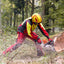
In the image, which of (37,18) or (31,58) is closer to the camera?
(37,18)

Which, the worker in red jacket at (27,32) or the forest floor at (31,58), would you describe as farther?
the worker in red jacket at (27,32)

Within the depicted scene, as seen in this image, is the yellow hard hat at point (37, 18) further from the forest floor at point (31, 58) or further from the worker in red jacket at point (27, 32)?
the forest floor at point (31, 58)

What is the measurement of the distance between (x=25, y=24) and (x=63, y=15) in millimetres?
4300

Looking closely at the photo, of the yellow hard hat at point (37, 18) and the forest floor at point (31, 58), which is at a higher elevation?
the yellow hard hat at point (37, 18)

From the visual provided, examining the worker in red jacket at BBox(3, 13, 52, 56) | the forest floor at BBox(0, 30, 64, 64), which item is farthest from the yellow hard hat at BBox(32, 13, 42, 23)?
the forest floor at BBox(0, 30, 64, 64)

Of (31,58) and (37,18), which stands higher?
(37,18)

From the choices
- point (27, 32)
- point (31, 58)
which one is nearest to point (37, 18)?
point (27, 32)

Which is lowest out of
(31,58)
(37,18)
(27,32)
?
(31,58)

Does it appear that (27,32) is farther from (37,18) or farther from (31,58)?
(31,58)

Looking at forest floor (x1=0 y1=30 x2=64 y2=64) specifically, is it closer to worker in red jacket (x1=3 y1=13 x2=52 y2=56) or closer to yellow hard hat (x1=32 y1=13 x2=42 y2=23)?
worker in red jacket (x1=3 y1=13 x2=52 y2=56)

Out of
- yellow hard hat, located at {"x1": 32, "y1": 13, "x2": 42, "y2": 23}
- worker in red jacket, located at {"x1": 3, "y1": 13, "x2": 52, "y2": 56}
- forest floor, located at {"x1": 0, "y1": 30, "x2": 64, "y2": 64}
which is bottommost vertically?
forest floor, located at {"x1": 0, "y1": 30, "x2": 64, "y2": 64}

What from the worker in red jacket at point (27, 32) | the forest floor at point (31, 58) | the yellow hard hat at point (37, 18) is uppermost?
the yellow hard hat at point (37, 18)

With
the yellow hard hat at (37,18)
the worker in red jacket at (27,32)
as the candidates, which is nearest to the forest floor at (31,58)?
the worker in red jacket at (27,32)

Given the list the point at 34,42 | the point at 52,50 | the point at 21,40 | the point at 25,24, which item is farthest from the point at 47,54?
the point at 25,24
